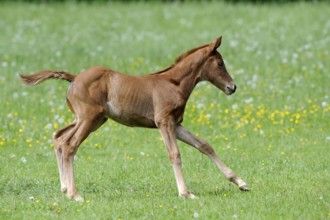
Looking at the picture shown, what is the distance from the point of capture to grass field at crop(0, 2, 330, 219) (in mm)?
8094

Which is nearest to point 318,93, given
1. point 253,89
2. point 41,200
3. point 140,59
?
point 253,89

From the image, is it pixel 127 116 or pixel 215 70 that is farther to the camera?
pixel 215 70

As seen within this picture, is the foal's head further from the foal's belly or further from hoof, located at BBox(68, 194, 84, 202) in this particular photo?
hoof, located at BBox(68, 194, 84, 202)

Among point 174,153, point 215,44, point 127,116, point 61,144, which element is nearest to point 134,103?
point 127,116

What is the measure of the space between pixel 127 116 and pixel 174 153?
2.12ft

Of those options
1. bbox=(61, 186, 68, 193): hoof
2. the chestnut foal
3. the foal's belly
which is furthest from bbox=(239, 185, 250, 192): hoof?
bbox=(61, 186, 68, 193): hoof

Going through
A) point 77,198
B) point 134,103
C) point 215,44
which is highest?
point 215,44

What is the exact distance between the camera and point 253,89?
548 inches

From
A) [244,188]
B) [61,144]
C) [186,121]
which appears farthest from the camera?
[186,121]

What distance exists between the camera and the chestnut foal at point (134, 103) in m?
8.49

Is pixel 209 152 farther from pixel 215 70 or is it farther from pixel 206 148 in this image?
pixel 215 70

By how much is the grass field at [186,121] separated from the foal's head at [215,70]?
3.55 ft

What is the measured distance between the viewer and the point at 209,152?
8.84 m

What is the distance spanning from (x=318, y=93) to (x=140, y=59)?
452cm
